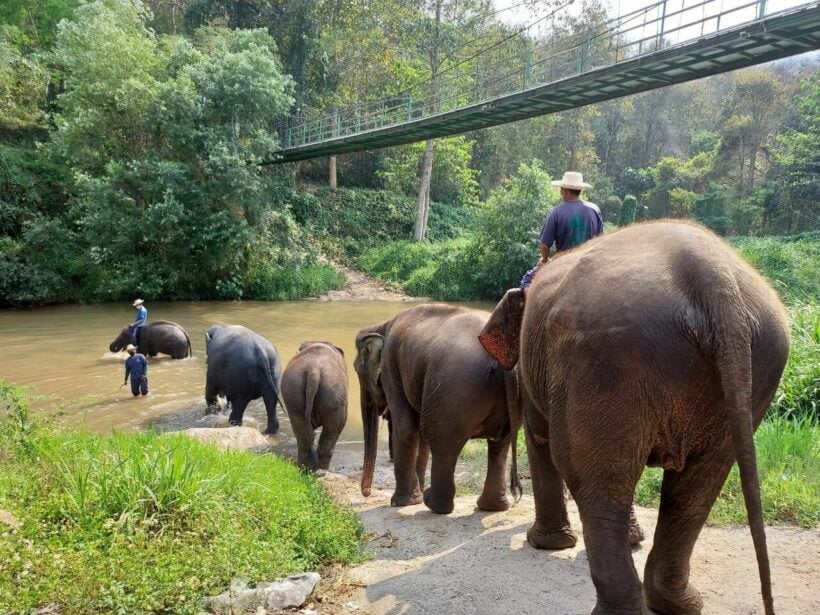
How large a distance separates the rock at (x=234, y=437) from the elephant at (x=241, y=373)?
0.75 metres

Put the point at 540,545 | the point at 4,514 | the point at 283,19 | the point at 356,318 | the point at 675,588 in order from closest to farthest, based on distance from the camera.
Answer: the point at 675,588, the point at 4,514, the point at 540,545, the point at 356,318, the point at 283,19

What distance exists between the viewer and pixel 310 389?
6.85 metres

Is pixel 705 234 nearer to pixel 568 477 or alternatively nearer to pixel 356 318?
pixel 568 477

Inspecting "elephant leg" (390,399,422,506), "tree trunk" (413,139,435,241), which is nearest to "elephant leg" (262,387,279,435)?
"elephant leg" (390,399,422,506)

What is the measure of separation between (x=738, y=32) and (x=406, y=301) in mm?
16405

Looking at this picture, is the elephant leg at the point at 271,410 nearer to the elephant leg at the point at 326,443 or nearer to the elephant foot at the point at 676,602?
the elephant leg at the point at 326,443

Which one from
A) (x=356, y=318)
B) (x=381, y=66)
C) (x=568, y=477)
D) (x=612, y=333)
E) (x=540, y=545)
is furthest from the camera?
(x=381, y=66)

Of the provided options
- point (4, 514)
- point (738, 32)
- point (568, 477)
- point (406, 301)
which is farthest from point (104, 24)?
point (568, 477)

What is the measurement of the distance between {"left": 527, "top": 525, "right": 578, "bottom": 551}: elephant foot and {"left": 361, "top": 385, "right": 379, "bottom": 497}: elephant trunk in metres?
2.52

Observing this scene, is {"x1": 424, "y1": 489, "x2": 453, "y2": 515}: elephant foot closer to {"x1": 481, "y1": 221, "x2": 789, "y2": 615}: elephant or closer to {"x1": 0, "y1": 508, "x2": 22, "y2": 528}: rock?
{"x1": 481, "y1": 221, "x2": 789, "y2": 615}: elephant

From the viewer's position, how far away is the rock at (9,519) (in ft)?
10.5

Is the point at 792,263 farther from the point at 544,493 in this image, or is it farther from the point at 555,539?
the point at 544,493

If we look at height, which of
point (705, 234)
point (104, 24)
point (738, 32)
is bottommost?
point (705, 234)

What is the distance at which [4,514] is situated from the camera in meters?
3.26
